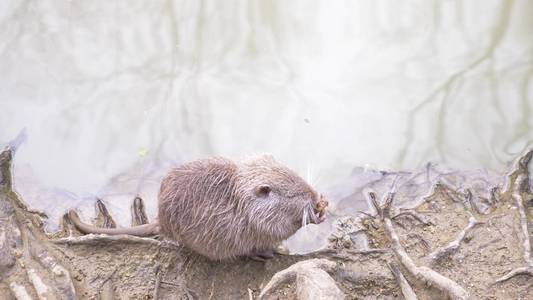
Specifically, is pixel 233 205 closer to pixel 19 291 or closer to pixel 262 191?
pixel 262 191

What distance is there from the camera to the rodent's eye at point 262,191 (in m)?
2.96

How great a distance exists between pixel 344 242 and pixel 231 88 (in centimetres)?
175

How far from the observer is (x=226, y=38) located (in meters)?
4.94

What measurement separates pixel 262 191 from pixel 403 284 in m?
0.92

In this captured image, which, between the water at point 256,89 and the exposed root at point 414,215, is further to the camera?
the water at point 256,89

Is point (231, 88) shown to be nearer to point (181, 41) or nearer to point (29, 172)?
point (181, 41)

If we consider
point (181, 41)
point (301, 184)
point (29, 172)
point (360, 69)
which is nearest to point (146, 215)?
point (29, 172)

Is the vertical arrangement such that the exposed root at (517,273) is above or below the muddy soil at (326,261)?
below

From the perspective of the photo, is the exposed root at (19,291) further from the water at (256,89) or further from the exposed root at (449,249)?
the exposed root at (449,249)

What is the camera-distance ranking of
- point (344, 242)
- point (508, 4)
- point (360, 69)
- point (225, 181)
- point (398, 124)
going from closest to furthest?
point (225, 181)
point (344, 242)
point (398, 124)
point (360, 69)
point (508, 4)

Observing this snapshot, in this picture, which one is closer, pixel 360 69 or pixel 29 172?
pixel 29 172

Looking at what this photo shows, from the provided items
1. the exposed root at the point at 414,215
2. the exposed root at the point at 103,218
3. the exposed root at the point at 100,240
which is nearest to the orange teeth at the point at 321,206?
the exposed root at the point at 414,215

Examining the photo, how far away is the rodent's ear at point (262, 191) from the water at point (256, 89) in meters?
0.62

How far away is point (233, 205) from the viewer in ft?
9.87
